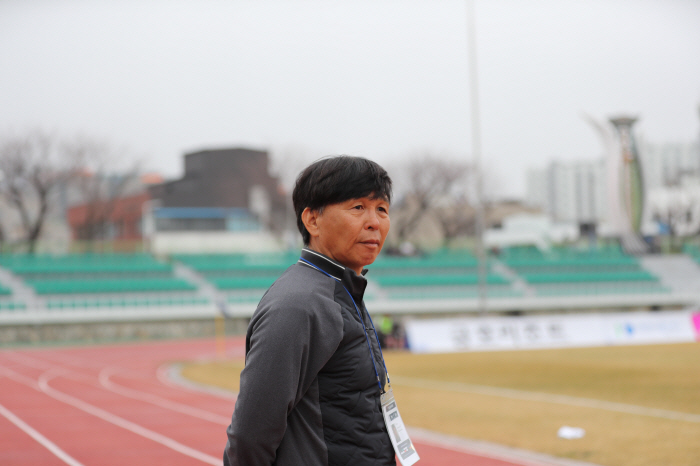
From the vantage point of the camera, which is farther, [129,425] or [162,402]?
[162,402]

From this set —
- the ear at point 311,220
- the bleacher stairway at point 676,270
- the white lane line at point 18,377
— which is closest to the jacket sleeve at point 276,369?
the ear at point 311,220

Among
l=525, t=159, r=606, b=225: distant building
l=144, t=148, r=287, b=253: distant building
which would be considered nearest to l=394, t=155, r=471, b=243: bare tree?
l=144, t=148, r=287, b=253: distant building

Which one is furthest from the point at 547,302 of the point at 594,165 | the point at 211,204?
the point at 594,165

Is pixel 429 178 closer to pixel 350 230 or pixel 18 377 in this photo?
pixel 18 377

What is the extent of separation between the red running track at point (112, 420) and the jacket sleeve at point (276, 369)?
6.00m

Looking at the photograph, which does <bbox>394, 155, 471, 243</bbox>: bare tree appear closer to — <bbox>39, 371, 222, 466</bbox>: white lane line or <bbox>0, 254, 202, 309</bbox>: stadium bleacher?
<bbox>0, 254, 202, 309</bbox>: stadium bleacher

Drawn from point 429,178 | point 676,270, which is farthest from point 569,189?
point 676,270

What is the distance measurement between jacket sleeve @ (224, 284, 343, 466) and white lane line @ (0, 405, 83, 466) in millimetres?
6959

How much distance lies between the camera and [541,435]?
8.60 metres

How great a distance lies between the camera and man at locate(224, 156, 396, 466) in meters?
1.95

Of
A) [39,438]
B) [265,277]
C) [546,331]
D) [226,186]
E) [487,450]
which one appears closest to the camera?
[487,450]

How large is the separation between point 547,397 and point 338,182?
35.1 ft

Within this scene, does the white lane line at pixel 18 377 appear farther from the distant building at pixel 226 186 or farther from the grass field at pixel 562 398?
the distant building at pixel 226 186

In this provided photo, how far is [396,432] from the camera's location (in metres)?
2.23
